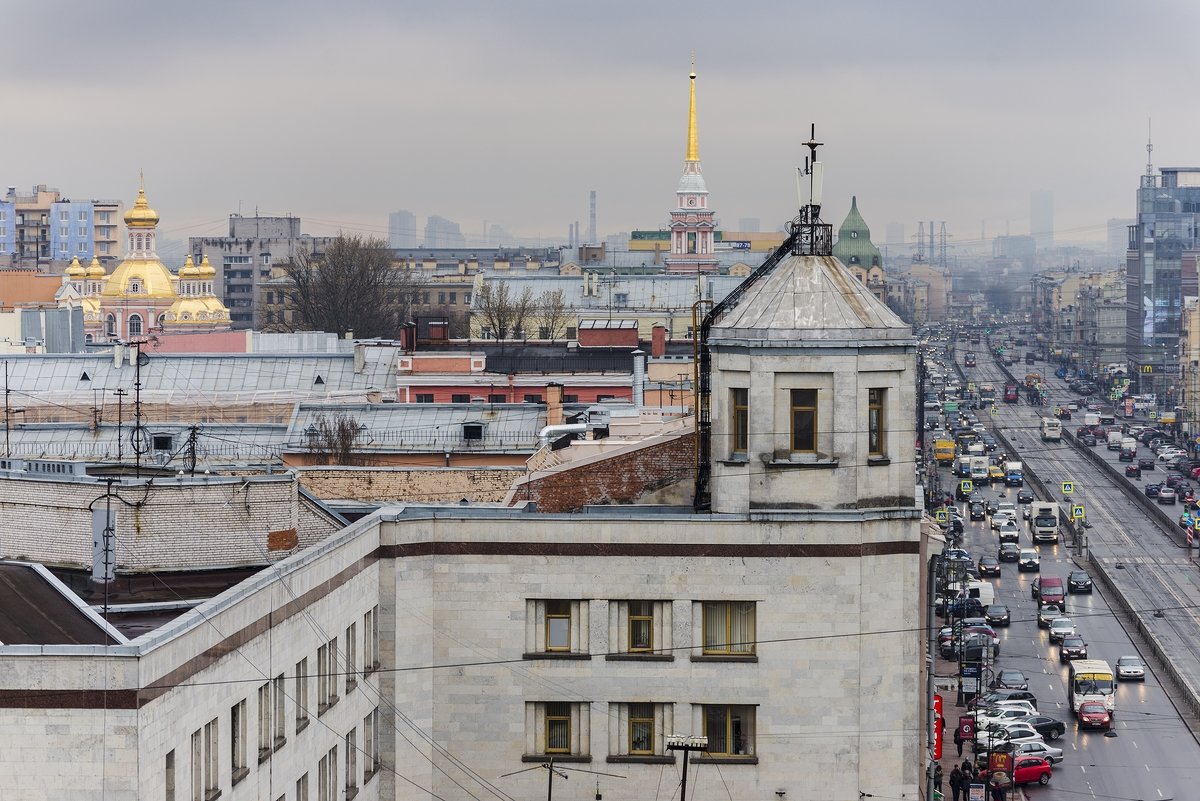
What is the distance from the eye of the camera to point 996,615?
97125 mm

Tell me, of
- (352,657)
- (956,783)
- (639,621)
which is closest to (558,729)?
(639,621)

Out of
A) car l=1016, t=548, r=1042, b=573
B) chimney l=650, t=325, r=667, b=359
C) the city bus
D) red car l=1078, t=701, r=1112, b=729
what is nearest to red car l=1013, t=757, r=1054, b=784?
Result: red car l=1078, t=701, r=1112, b=729

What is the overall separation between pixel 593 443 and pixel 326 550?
1407cm

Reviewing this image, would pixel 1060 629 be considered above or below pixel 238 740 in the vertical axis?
below

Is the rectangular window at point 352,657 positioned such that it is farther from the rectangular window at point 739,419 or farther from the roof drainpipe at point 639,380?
the roof drainpipe at point 639,380

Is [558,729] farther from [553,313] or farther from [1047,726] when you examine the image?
[553,313]

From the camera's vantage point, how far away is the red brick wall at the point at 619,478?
45.2 metres

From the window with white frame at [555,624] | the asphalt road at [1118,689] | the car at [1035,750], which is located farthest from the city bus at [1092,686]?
the window with white frame at [555,624]

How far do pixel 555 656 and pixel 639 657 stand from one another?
1.44 m

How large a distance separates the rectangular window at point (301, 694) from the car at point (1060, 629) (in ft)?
195

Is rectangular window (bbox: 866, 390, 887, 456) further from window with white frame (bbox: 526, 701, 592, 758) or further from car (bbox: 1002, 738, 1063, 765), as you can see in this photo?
car (bbox: 1002, 738, 1063, 765)

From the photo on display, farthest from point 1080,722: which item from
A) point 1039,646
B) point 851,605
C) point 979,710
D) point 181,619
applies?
point 181,619

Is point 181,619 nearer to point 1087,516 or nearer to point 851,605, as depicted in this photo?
point 851,605

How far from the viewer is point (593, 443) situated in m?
50.7
